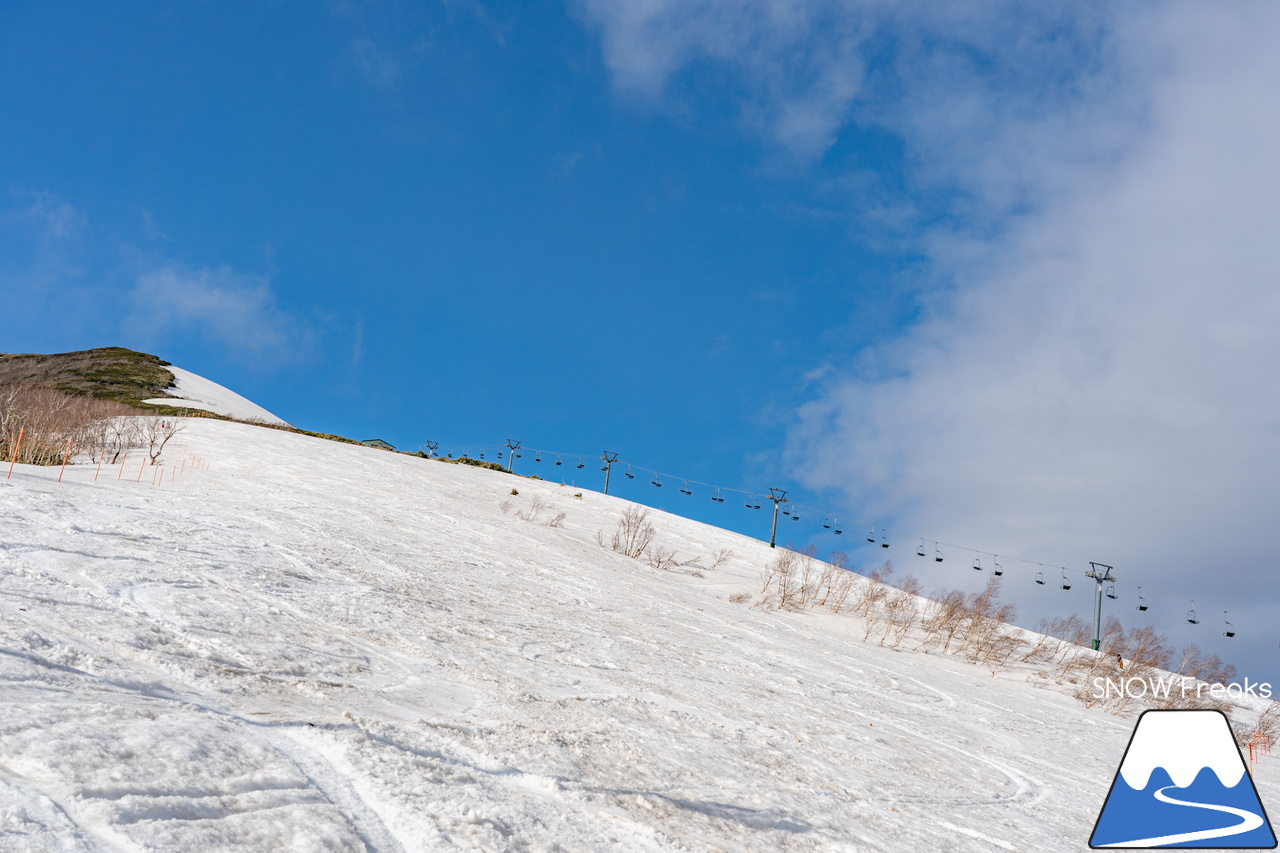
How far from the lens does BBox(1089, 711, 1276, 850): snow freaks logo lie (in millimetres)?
5562

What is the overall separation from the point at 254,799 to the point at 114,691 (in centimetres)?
180

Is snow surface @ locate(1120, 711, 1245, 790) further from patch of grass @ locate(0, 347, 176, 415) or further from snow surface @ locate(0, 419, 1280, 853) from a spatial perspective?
patch of grass @ locate(0, 347, 176, 415)

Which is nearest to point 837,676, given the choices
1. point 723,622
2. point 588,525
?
point 723,622

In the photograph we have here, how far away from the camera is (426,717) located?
5.32 meters

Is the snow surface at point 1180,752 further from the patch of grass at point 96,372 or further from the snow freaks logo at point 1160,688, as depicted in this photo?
the patch of grass at point 96,372

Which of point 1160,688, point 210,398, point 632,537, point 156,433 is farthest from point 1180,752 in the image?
point 210,398

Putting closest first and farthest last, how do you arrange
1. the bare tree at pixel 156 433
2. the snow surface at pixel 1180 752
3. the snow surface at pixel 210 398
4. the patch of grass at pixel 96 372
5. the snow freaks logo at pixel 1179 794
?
the snow freaks logo at pixel 1179 794
the snow surface at pixel 1180 752
the bare tree at pixel 156 433
the snow surface at pixel 210 398
the patch of grass at pixel 96 372

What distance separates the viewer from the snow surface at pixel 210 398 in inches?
2773

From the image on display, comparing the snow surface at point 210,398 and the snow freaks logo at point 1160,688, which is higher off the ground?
the snow surface at point 210,398

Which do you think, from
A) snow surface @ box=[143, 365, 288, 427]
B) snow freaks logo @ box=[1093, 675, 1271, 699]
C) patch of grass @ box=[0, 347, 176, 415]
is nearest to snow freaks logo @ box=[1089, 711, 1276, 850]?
snow freaks logo @ box=[1093, 675, 1271, 699]

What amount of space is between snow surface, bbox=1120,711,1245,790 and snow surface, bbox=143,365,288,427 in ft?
237

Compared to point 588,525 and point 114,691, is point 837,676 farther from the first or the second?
point 588,525

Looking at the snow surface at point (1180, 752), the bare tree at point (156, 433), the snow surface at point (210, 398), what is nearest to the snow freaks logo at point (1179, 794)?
the snow surface at point (1180, 752)

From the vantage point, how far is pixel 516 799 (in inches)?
157
